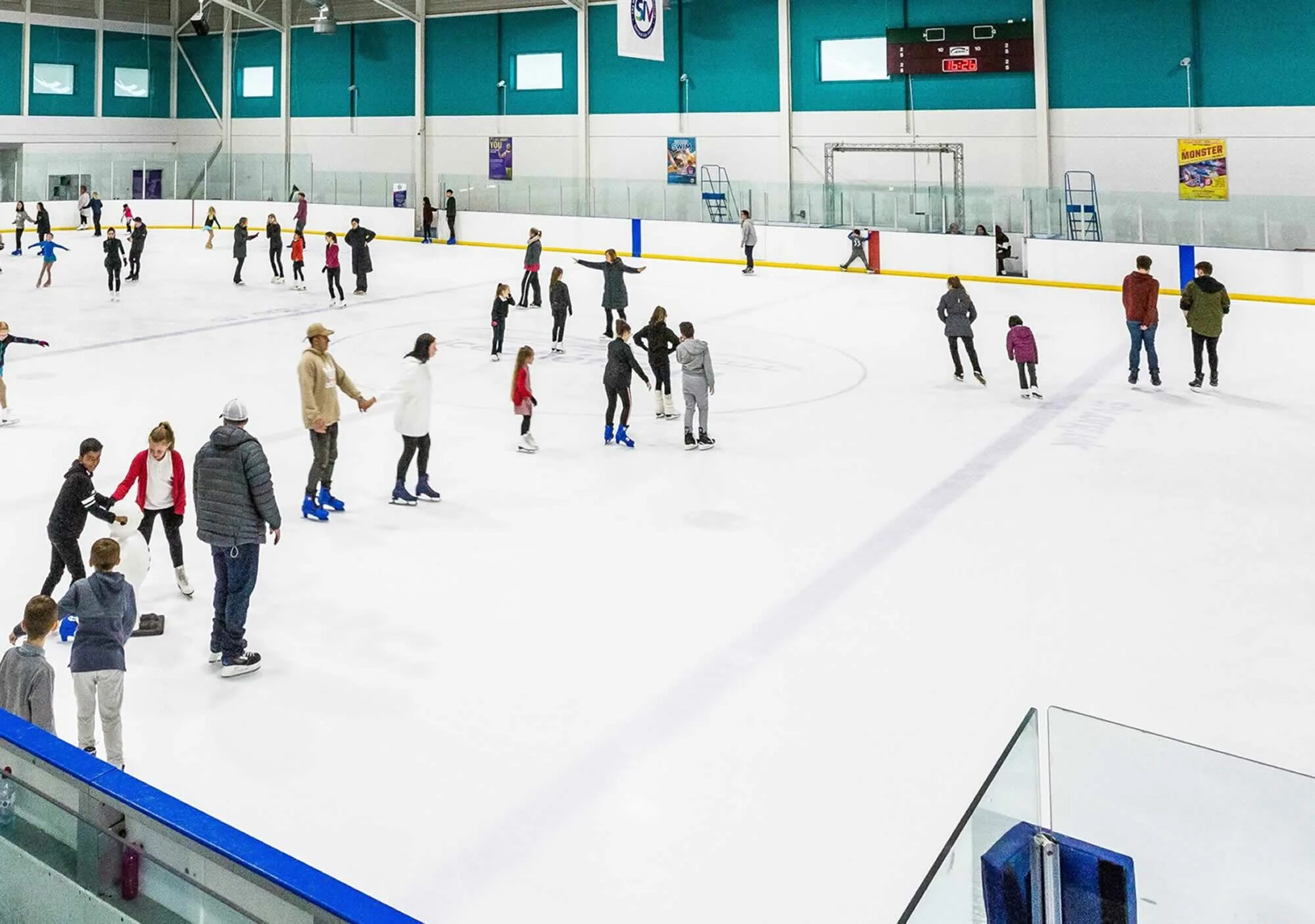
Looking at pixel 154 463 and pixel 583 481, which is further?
pixel 583 481

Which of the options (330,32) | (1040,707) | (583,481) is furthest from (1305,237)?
(330,32)

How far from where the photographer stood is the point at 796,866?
193 inches

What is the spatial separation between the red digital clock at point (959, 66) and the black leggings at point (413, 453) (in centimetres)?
2281

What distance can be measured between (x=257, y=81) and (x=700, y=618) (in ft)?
135

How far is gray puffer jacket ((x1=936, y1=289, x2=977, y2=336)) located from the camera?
14680 millimetres

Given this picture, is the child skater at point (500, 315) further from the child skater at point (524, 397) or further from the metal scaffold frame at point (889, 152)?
the metal scaffold frame at point (889, 152)

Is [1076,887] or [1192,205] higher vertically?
[1192,205]

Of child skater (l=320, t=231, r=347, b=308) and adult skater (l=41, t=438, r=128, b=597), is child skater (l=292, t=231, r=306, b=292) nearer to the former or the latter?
child skater (l=320, t=231, r=347, b=308)

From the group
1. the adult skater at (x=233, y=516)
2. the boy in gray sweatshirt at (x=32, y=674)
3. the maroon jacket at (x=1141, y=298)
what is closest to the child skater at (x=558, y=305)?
the maroon jacket at (x=1141, y=298)

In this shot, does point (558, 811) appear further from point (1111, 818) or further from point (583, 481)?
point (583, 481)

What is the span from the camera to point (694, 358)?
38.1ft

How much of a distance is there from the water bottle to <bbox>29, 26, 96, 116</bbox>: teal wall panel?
4435 cm

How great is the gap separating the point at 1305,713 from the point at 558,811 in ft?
13.1

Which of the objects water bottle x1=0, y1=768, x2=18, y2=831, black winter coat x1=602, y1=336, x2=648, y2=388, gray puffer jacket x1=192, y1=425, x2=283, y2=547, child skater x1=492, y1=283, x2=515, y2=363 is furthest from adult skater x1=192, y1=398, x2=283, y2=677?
child skater x1=492, y1=283, x2=515, y2=363
